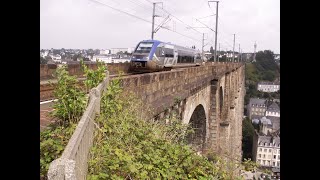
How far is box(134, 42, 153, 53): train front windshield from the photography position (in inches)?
612

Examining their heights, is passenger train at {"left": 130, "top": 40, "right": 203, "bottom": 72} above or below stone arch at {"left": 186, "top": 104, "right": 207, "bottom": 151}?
above

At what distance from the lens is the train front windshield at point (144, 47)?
15.5 meters

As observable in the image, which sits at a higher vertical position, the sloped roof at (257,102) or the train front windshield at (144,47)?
the train front windshield at (144,47)

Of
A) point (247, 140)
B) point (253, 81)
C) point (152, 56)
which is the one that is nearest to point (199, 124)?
point (152, 56)

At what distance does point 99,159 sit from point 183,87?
6.70 m

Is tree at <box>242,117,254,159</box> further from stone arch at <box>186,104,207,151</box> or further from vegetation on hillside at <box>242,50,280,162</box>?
stone arch at <box>186,104,207,151</box>

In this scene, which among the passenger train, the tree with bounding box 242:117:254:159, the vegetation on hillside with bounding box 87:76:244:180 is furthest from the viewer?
the tree with bounding box 242:117:254:159

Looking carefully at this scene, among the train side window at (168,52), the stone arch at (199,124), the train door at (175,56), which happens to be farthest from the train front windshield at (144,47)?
the stone arch at (199,124)

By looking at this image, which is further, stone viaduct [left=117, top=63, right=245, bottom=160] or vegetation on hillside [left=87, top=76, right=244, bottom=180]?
stone viaduct [left=117, top=63, right=245, bottom=160]

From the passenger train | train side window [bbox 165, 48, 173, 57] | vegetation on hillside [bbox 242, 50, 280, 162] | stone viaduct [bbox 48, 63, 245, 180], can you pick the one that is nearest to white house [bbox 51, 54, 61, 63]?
stone viaduct [bbox 48, 63, 245, 180]

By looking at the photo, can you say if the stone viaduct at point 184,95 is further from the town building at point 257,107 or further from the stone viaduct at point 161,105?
the town building at point 257,107

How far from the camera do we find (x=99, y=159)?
3.31m
